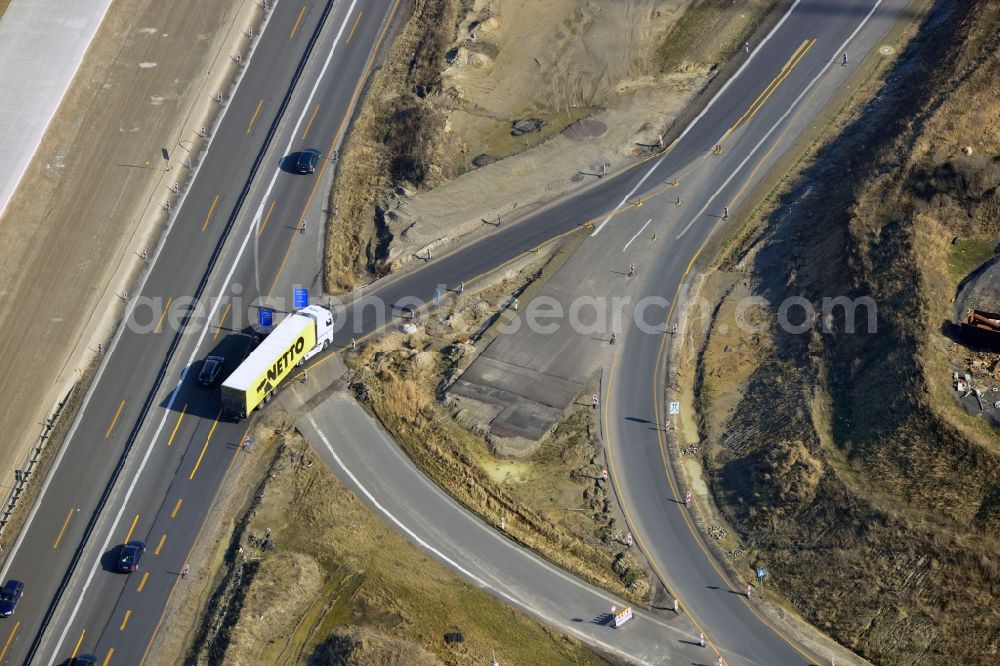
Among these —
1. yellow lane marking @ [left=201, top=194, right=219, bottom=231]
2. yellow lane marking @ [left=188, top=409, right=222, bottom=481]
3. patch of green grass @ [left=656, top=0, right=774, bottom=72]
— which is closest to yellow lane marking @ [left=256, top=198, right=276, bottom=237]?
yellow lane marking @ [left=201, top=194, right=219, bottom=231]

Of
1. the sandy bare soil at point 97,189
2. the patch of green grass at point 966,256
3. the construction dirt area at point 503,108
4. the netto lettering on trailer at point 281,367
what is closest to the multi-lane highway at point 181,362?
the sandy bare soil at point 97,189

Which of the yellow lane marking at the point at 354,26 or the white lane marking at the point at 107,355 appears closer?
the white lane marking at the point at 107,355

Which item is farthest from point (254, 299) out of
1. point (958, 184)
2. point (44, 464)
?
point (958, 184)

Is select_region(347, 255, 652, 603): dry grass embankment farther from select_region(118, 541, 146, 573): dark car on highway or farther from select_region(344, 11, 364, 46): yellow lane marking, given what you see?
select_region(344, 11, 364, 46): yellow lane marking

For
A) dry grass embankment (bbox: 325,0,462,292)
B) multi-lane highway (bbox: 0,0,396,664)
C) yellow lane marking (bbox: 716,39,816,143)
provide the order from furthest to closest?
1. yellow lane marking (bbox: 716,39,816,143)
2. dry grass embankment (bbox: 325,0,462,292)
3. multi-lane highway (bbox: 0,0,396,664)

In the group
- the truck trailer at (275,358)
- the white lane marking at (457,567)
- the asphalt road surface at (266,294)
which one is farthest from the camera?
the truck trailer at (275,358)

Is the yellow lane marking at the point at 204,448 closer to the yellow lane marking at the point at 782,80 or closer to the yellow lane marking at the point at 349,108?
the yellow lane marking at the point at 349,108

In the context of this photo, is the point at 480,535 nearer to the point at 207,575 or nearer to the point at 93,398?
the point at 207,575
